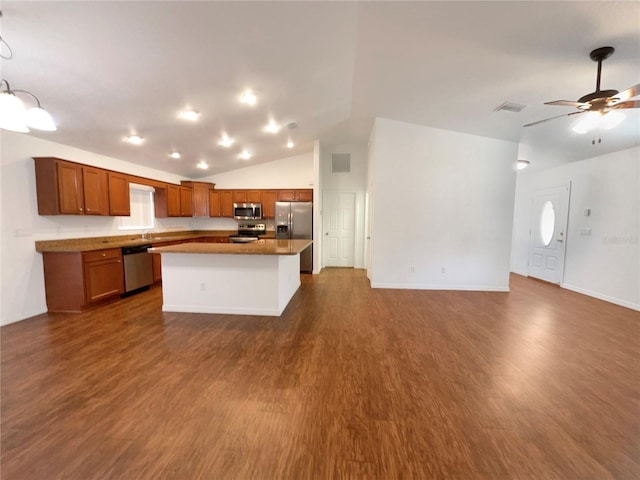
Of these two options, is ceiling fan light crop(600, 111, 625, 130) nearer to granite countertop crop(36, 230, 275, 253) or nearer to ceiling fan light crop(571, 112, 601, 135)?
ceiling fan light crop(571, 112, 601, 135)

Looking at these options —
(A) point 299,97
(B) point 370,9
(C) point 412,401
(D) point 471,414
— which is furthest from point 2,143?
(D) point 471,414

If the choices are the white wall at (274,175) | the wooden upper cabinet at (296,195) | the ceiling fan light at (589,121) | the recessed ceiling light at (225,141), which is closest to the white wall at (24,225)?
the recessed ceiling light at (225,141)

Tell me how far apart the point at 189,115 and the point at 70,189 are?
6.89ft

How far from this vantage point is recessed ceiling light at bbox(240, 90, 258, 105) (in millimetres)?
3312

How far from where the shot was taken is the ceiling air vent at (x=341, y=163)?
22.9ft

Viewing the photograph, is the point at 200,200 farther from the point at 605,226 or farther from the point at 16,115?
the point at 605,226

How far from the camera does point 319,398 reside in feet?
6.42

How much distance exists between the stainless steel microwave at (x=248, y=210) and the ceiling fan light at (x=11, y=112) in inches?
192

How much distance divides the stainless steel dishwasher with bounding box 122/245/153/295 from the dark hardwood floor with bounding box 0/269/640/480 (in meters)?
0.98

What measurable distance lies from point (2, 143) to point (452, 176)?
677 cm

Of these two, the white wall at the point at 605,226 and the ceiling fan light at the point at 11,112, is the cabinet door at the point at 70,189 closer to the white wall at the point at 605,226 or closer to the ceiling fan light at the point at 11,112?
the ceiling fan light at the point at 11,112

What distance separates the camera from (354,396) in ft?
6.52

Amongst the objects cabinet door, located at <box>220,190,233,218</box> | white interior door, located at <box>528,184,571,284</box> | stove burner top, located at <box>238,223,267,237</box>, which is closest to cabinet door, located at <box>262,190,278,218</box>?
stove burner top, located at <box>238,223,267,237</box>

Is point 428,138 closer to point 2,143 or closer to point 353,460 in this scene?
point 353,460
